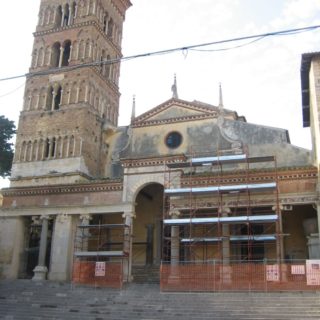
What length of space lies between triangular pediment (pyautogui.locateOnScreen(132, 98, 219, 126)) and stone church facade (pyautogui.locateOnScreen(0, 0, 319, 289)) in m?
0.07

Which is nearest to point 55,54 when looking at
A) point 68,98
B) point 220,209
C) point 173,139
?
point 68,98

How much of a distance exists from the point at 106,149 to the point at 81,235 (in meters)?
8.53

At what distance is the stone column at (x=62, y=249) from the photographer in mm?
25578

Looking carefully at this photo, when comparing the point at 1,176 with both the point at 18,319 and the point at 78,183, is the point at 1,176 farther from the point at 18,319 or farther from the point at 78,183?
the point at 18,319

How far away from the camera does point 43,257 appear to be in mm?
26219

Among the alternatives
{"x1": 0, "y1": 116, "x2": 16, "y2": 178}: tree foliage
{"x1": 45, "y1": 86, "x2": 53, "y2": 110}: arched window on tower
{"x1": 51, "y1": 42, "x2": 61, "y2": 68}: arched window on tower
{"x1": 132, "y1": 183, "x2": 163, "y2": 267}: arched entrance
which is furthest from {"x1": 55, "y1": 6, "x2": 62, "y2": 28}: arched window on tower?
{"x1": 132, "y1": 183, "x2": 163, "y2": 267}: arched entrance

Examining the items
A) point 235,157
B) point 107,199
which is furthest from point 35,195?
point 235,157

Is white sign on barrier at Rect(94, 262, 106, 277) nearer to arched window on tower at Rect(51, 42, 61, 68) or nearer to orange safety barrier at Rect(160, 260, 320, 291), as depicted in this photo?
orange safety barrier at Rect(160, 260, 320, 291)

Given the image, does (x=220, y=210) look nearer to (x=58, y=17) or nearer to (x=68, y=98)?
(x=68, y=98)

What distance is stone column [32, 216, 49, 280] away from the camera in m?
25.6

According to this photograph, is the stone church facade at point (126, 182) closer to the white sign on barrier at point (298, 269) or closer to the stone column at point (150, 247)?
the stone column at point (150, 247)

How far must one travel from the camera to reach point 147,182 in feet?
82.4

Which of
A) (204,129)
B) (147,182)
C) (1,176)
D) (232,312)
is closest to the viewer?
(232,312)

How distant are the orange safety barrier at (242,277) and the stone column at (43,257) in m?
8.45
